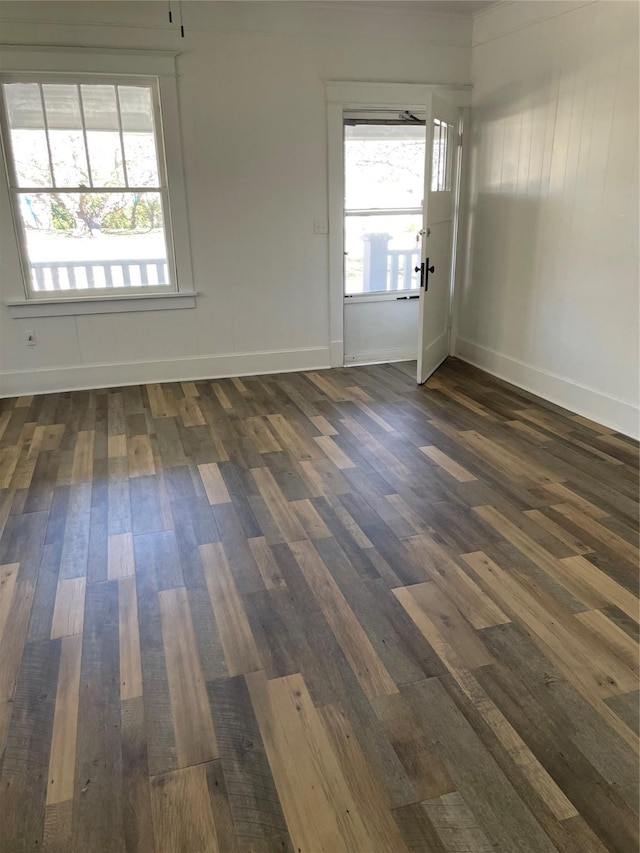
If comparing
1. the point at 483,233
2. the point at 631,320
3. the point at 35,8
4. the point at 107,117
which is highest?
the point at 35,8

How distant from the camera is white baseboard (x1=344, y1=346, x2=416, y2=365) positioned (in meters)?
5.45

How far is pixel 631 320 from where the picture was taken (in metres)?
3.61

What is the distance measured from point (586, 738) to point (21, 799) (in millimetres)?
1496

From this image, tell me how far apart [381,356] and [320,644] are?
152 inches

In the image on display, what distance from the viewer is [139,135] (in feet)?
14.3

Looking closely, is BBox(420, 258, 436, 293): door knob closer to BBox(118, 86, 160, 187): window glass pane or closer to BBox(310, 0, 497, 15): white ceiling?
BBox(310, 0, 497, 15): white ceiling

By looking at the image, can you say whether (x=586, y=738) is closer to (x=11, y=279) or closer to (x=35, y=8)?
(x=11, y=279)

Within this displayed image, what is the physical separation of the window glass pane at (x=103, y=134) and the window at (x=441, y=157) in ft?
7.69

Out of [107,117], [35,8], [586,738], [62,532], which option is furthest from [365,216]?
[586,738]

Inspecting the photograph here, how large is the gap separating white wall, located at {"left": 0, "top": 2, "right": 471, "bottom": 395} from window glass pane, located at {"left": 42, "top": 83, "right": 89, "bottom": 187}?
1.06 ft

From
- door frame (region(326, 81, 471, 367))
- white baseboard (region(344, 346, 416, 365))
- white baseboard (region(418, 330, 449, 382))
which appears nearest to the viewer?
door frame (region(326, 81, 471, 367))

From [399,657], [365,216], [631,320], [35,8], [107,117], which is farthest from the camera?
[365,216]

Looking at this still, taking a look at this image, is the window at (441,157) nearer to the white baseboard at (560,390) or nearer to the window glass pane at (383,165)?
the window glass pane at (383,165)

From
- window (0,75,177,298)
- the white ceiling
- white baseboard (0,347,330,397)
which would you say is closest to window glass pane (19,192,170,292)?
window (0,75,177,298)
